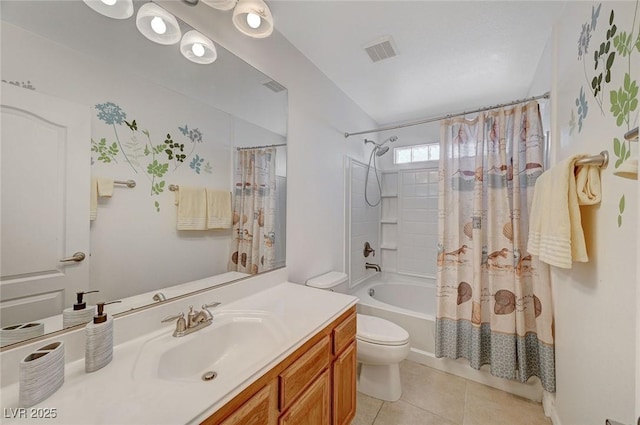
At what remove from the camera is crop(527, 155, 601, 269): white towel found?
3.30ft

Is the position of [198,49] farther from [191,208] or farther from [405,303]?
[405,303]

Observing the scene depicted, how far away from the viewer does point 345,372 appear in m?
1.29

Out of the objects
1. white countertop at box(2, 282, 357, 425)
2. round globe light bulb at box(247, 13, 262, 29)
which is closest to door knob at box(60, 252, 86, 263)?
white countertop at box(2, 282, 357, 425)

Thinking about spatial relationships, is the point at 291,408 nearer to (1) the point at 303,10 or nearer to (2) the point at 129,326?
(2) the point at 129,326

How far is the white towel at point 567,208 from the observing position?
1.00 meters

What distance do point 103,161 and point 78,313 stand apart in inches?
21.4

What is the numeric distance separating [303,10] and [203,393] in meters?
1.94

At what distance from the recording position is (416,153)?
3.14 metres

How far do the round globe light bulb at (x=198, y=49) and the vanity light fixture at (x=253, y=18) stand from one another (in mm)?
218

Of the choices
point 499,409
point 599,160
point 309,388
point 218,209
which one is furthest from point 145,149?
point 499,409

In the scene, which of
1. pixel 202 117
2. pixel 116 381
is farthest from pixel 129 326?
pixel 202 117

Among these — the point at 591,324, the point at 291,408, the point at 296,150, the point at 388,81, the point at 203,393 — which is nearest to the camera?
the point at 203,393

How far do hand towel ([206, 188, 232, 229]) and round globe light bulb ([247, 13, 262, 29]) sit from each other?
894 mm

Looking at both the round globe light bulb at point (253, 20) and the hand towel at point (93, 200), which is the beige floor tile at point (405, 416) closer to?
the hand towel at point (93, 200)
